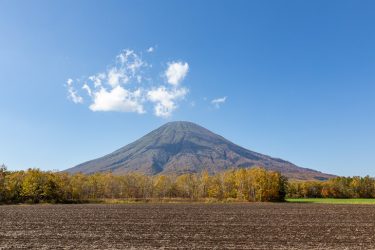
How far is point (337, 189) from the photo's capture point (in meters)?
145

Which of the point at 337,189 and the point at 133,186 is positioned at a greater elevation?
the point at 133,186

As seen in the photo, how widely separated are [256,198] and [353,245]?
8585 centimetres

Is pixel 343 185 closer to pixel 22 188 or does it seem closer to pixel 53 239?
pixel 22 188

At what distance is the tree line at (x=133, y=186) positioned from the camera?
94.6 metres

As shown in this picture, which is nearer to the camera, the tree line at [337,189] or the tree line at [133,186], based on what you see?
the tree line at [133,186]

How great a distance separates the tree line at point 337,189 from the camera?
463ft

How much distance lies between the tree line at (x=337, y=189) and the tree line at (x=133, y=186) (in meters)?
34.6

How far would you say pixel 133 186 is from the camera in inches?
5153

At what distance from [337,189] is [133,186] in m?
84.9

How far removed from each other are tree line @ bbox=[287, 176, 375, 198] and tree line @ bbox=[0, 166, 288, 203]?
34557mm

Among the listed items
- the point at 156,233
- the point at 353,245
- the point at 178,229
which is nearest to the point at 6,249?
the point at 156,233

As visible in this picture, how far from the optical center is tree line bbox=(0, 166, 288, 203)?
310ft

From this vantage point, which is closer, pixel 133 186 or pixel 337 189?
pixel 133 186

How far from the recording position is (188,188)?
131 m
